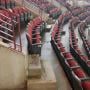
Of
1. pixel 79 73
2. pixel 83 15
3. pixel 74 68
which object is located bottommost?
pixel 79 73

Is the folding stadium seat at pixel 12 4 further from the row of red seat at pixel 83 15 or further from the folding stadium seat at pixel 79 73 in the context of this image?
the folding stadium seat at pixel 79 73

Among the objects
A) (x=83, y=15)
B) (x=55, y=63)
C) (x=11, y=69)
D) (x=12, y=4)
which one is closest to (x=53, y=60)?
(x=55, y=63)

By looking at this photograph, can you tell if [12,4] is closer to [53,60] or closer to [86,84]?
[53,60]

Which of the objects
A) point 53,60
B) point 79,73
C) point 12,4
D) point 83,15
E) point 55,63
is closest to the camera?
point 79,73

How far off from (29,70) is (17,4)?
916cm

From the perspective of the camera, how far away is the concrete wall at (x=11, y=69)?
137 inches

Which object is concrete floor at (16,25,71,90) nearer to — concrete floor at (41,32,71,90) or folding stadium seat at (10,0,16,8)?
concrete floor at (41,32,71,90)

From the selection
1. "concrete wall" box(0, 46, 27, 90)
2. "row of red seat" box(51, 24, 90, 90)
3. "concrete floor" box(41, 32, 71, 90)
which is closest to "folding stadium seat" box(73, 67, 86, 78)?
"row of red seat" box(51, 24, 90, 90)

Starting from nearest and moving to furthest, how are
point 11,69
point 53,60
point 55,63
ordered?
point 11,69
point 55,63
point 53,60

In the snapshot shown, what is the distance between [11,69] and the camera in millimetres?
3570

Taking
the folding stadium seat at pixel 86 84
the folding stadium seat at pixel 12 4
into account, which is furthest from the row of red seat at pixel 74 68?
the folding stadium seat at pixel 12 4

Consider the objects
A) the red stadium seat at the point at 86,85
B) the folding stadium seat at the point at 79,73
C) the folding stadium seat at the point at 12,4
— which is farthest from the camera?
the folding stadium seat at the point at 12,4

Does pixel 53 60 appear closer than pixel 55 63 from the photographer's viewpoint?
No

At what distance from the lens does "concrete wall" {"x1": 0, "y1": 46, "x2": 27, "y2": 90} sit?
11.4ft
